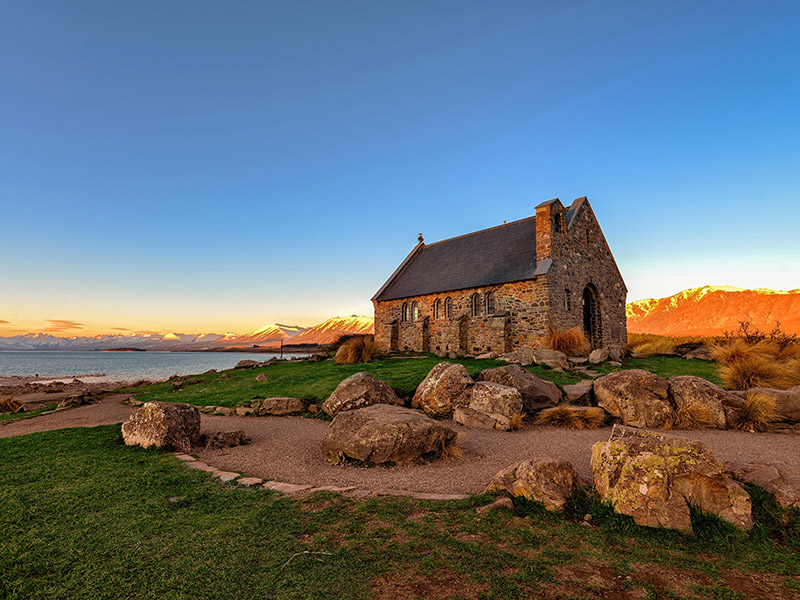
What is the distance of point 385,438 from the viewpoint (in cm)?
722

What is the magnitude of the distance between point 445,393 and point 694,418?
6178 millimetres

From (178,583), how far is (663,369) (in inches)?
677

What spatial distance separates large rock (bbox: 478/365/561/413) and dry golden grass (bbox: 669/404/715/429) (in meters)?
2.87

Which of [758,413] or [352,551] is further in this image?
[758,413]

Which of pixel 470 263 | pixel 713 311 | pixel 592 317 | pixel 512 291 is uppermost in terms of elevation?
pixel 470 263

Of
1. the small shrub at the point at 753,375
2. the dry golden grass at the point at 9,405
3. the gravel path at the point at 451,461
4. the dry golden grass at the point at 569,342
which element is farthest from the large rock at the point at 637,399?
the dry golden grass at the point at 9,405

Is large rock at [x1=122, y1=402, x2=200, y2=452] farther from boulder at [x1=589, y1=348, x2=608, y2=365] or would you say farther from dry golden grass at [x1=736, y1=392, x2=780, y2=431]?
boulder at [x1=589, y1=348, x2=608, y2=365]

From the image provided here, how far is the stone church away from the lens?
76.7 ft

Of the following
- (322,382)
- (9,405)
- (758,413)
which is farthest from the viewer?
(9,405)

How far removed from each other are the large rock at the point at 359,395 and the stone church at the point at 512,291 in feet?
47.3

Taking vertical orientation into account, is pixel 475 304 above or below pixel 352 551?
above

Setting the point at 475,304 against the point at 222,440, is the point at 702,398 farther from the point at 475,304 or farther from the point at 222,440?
the point at 475,304

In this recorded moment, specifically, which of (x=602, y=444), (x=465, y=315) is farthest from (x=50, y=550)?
(x=465, y=315)

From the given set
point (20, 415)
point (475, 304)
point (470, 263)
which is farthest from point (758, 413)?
point (20, 415)
